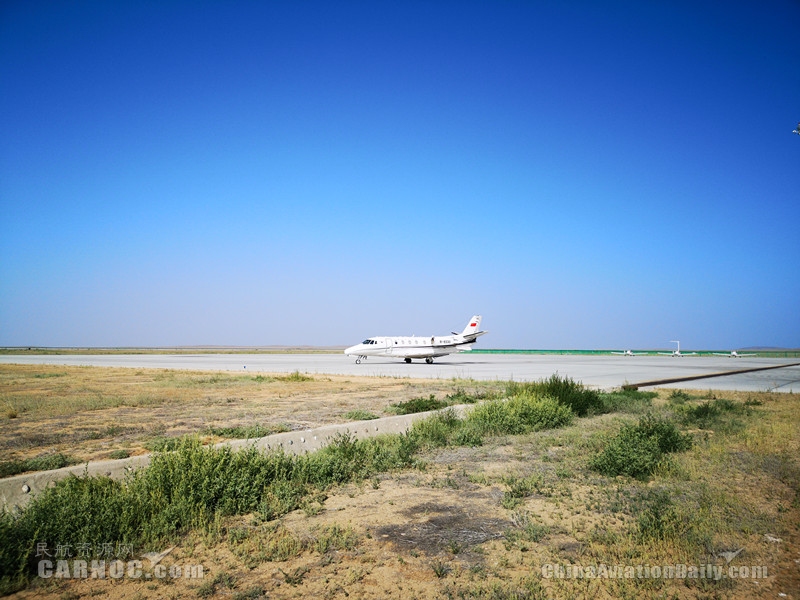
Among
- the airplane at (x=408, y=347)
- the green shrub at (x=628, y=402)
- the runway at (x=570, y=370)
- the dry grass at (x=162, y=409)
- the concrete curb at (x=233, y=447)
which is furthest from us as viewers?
the airplane at (x=408, y=347)

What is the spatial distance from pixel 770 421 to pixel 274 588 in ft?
47.1

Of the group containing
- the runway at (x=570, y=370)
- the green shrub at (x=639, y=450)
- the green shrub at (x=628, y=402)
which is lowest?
the runway at (x=570, y=370)

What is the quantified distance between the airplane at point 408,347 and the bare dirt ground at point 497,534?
41.4 meters

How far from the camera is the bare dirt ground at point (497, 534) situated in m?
4.33

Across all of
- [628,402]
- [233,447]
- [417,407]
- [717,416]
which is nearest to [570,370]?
[628,402]

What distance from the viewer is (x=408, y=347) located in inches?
2108

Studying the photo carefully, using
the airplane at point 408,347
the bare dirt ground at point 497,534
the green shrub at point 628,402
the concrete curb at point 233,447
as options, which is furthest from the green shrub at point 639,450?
the airplane at point 408,347

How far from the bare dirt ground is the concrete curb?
2011mm

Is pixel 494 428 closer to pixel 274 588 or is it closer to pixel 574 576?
pixel 574 576

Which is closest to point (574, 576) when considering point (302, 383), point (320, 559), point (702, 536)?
point (702, 536)

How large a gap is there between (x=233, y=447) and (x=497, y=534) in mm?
5100

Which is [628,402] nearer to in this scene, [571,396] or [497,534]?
[571,396]

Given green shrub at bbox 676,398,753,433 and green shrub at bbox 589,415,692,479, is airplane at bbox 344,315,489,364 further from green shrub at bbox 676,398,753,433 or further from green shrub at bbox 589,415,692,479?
green shrub at bbox 589,415,692,479

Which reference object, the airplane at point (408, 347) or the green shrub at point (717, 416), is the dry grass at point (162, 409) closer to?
the green shrub at point (717, 416)
